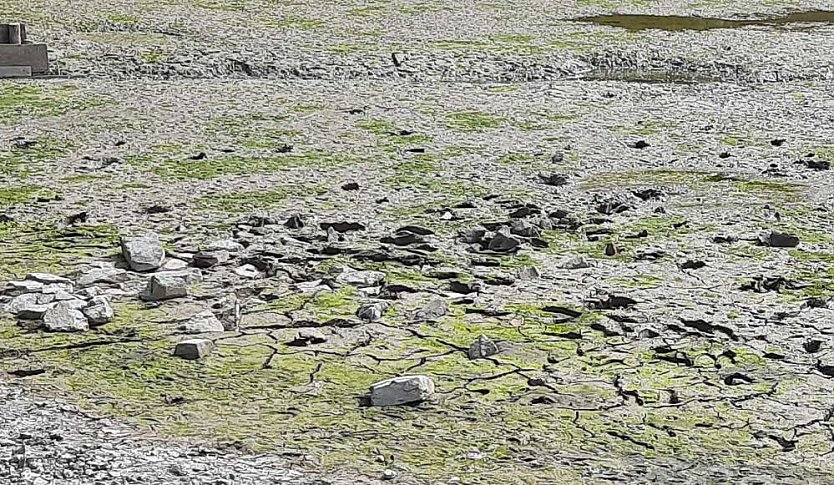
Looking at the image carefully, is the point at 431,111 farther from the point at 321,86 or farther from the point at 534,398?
the point at 534,398

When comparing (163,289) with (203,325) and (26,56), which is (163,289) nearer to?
(203,325)

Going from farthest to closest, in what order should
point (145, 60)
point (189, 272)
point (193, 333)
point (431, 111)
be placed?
1. point (145, 60)
2. point (431, 111)
3. point (189, 272)
4. point (193, 333)

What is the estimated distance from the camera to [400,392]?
3.72 m

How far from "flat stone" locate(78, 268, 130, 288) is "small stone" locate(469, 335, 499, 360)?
1.40 meters

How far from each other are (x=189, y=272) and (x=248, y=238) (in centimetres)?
60

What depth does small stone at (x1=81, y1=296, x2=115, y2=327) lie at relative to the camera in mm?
4359

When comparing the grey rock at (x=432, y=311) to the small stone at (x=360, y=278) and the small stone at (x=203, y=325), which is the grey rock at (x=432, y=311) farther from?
the small stone at (x=203, y=325)

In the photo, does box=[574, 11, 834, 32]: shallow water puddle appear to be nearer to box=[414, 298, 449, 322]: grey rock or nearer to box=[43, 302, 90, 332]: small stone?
box=[414, 298, 449, 322]: grey rock

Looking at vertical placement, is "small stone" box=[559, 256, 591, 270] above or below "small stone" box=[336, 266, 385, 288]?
above

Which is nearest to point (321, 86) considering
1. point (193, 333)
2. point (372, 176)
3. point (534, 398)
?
point (372, 176)

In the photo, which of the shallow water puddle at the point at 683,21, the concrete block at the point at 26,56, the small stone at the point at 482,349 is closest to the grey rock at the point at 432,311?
the small stone at the point at 482,349

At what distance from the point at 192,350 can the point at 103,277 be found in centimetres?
89

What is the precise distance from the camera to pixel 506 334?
171 inches

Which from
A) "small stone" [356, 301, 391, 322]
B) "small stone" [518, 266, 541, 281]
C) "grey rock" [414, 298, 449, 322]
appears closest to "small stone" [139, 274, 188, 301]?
"small stone" [356, 301, 391, 322]
